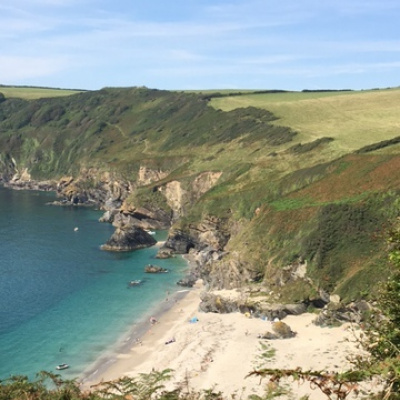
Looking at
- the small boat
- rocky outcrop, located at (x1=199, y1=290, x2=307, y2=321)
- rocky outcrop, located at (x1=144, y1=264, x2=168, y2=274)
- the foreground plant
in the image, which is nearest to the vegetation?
the foreground plant

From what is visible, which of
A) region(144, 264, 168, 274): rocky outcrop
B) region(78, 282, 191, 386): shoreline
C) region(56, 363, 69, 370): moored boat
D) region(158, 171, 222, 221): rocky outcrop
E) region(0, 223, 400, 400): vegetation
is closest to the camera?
region(0, 223, 400, 400): vegetation

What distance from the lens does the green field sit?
119 m

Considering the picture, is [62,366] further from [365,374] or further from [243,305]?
[365,374]

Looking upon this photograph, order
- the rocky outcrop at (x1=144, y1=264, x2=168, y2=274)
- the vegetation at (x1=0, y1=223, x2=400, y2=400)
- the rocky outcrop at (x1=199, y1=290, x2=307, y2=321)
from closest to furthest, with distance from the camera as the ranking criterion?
1. the vegetation at (x1=0, y1=223, x2=400, y2=400)
2. the rocky outcrop at (x1=199, y1=290, x2=307, y2=321)
3. the rocky outcrop at (x1=144, y1=264, x2=168, y2=274)

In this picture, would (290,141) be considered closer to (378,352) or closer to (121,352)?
(121,352)

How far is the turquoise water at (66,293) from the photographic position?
2403 inches

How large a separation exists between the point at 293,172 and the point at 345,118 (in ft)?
171

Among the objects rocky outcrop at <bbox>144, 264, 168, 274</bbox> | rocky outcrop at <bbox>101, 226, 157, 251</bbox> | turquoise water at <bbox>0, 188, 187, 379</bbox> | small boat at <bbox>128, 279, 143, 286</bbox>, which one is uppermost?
rocky outcrop at <bbox>101, 226, 157, 251</bbox>

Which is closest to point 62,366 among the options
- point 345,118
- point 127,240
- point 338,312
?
point 338,312

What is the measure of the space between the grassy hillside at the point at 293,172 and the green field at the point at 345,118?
334 mm

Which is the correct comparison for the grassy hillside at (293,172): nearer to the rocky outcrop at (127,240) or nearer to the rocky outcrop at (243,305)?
the rocky outcrop at (243,305)

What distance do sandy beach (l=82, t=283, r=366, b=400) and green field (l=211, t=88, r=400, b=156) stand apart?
5803 cm

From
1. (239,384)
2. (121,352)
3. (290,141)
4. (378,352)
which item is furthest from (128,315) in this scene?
(290,141)

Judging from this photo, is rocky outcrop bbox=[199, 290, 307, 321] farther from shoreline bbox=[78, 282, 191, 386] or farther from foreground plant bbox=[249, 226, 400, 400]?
foreground plant bbox=[249, 226, 400, 400]
